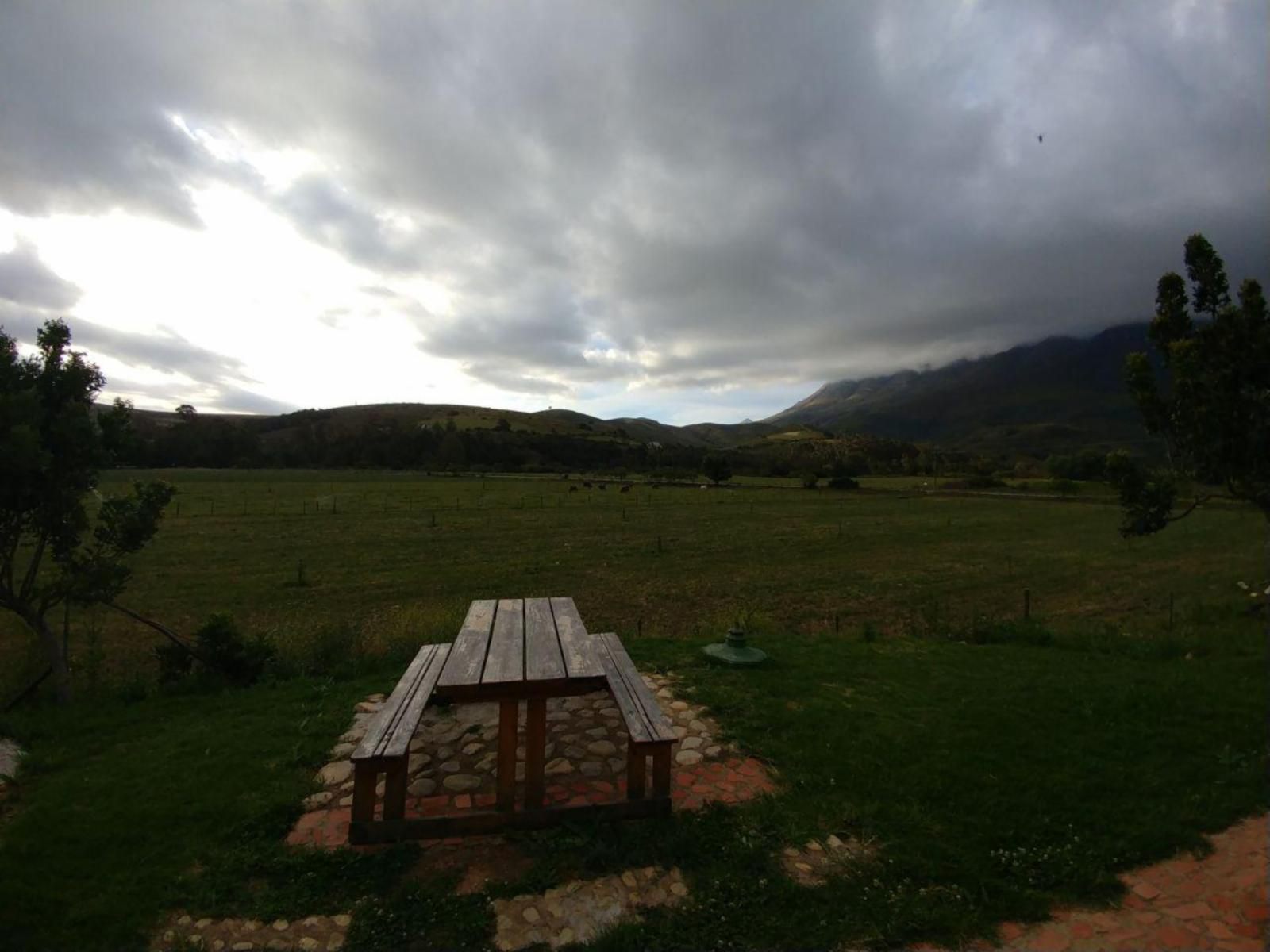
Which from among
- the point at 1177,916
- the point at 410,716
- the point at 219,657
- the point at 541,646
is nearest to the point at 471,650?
the point at 541,646

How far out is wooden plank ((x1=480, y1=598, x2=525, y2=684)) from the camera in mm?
3729

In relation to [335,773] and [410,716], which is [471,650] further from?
[335,773]

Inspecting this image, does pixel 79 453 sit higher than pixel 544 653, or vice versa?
pixel 79 453

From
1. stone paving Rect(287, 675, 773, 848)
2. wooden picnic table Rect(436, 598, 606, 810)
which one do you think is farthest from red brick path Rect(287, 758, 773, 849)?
wooden picnic table Rect(436, 598, 606, 810)

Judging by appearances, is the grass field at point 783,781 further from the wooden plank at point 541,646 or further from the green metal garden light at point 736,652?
the wooden plank at point 541,646

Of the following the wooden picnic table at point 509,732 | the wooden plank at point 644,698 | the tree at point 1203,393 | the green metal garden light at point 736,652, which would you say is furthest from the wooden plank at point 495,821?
the tree at point 1203,393

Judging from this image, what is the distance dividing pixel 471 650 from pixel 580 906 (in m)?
1.86

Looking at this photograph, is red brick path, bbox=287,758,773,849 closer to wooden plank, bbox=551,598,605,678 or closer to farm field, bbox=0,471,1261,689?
wooden plank, bbox=551,598,605,678

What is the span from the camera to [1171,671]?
21.8 ft

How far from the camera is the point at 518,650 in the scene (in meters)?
4.35

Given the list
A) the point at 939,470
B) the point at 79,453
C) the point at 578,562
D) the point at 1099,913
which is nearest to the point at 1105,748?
the point at 1099,913

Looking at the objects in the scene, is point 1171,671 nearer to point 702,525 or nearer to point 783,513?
point 702,525

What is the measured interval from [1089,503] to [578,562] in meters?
41.5

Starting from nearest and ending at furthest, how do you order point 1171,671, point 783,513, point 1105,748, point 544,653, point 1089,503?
point 544,653, point 1105,748, point 1171,671, point 783,513, point 1089,503
